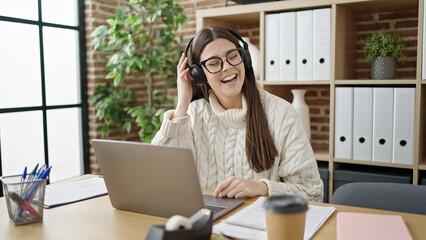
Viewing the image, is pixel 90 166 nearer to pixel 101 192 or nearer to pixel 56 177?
pixel 56 177

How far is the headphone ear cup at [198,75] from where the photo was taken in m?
1.68

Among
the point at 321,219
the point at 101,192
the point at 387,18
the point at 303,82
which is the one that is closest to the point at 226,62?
the point at 101,192

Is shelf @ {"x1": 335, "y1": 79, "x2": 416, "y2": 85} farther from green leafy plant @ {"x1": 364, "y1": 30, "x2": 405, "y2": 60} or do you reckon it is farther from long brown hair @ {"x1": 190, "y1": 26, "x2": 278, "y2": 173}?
long brown hair @ {"x1": 190, "y1": 26, "x2": 278, "y2": 173}

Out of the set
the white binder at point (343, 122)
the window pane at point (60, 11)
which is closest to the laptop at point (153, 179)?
the white binder at point (343, 122)

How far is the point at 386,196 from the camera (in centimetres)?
141

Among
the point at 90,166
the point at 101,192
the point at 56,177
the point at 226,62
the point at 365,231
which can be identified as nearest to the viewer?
the point at 365,231

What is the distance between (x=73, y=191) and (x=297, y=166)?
2.58ft

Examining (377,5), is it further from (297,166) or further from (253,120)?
(297,166)

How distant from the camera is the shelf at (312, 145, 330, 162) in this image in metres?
2.56

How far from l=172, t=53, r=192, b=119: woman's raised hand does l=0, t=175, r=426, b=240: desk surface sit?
0.55 meters

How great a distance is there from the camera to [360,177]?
2402mm

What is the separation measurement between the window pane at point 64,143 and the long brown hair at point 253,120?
70.9 inches

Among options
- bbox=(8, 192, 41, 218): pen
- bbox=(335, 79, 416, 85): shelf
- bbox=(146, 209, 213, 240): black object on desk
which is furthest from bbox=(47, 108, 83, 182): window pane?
bbox=(146, 209, 213, 240): black object on desk

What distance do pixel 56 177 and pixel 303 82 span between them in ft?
6.49
